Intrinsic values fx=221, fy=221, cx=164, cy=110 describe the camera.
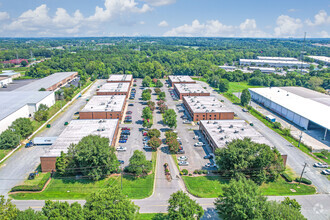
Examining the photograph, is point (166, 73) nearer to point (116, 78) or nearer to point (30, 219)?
point (116, 78)

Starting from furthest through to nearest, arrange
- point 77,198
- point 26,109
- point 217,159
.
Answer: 1. point 26,109
2. point 217,159
3. point 77,198

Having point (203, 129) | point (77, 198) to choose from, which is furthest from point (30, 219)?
point (203, 129)

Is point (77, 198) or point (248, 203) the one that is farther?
point (77, 198)

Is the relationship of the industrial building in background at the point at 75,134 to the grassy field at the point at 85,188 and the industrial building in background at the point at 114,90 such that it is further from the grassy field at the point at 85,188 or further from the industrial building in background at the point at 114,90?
the industrial building in background at the point at 114,90

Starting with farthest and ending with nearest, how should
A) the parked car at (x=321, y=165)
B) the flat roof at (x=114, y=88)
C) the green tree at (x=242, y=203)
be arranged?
the flat roof at (x=114, y=88) → the parked car at (x=321, y=165) → the green tree at (x=242, y=203)

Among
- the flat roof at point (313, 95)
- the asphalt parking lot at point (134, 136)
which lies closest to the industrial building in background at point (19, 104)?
the asphalt parking lot at point (134, 136)

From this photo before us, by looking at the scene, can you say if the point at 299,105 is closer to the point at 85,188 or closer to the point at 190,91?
the point at 190,91

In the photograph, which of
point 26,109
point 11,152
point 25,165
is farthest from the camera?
point 26,109
